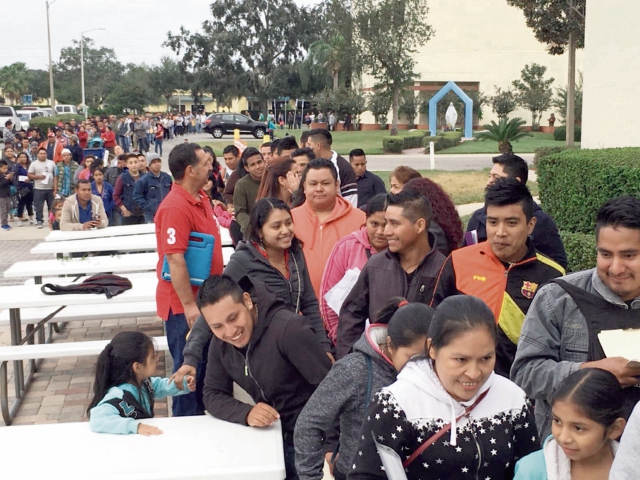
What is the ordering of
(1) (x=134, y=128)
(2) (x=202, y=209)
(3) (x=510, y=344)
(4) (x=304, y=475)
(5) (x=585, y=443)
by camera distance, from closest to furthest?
(5) (x=585, y=443)
(4) (x=304, y=475)
(3) (x=510, y=344)
(2) (x=202, y=209)
(1) (x=134, y=128)

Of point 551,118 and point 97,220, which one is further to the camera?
point 551,118

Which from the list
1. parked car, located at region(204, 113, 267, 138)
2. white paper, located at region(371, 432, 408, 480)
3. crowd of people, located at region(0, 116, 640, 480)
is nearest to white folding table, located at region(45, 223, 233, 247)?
crowd of people, located at region(0, 116, 640, 480)

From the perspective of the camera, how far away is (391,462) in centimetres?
248

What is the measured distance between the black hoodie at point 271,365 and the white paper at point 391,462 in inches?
37.8

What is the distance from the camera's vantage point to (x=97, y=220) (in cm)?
1090

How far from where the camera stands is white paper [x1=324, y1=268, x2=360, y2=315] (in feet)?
15.4

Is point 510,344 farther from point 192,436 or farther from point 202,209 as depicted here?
point 202,209

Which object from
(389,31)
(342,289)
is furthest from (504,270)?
(389,31)

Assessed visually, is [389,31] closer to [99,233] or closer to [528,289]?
[99,233]

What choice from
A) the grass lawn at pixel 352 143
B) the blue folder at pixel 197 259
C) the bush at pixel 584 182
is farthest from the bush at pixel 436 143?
the blue folder at pixel 197 259

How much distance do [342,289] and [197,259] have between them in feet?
3.66

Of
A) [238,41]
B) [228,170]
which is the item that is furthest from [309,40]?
[228,170]

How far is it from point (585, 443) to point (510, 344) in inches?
40.3

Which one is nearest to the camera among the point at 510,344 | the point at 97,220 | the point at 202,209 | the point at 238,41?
the point at 510,344
